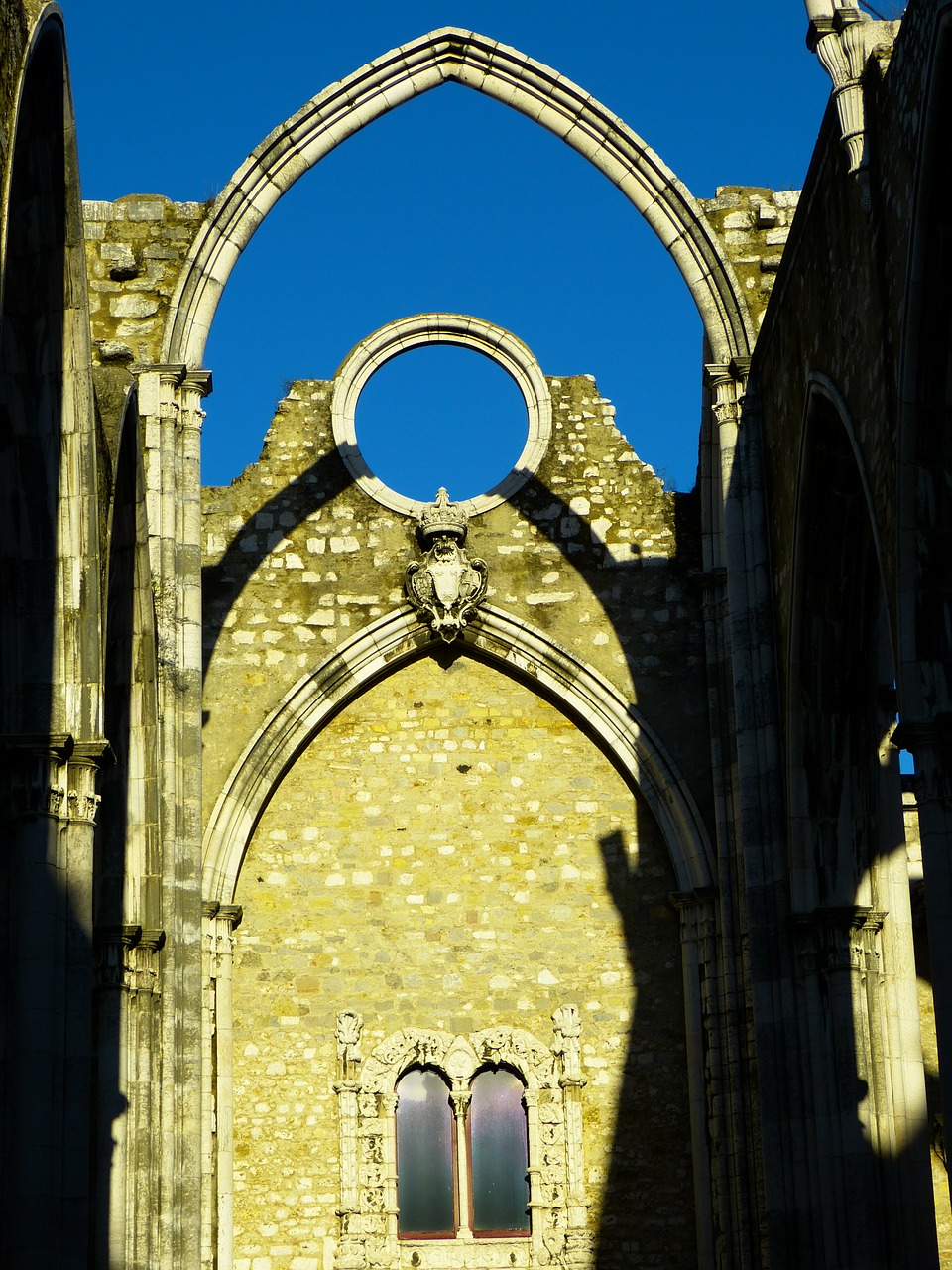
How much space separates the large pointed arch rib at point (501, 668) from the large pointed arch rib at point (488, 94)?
334 cm

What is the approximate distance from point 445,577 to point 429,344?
2104 millimetres

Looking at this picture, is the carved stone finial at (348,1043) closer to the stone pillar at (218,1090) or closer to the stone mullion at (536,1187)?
the stone pillar at (218,1090)

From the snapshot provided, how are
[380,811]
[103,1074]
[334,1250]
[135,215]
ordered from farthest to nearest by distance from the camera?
1. [380,811]
2. [334,1250]
3. [135,215]
4. [103,1074]

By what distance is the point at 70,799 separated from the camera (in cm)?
1034

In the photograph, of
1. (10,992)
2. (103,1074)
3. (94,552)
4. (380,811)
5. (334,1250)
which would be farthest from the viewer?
(380,811)

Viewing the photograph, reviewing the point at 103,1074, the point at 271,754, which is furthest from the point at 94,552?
the point at 271,754

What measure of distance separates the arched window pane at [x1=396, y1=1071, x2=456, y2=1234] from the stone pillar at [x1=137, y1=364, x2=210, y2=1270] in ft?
10.8

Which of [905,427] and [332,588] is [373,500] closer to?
[332,588]

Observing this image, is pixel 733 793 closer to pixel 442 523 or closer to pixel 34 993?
pixel 442 523

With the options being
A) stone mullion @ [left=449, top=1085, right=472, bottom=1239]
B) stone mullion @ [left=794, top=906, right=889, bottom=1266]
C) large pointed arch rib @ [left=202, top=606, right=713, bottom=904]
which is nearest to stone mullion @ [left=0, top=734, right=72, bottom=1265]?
stone mullion @ [left=794, top=906, right=889, bottom=1266]

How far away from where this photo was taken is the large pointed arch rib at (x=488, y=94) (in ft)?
48.0

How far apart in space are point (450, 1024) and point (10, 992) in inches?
272

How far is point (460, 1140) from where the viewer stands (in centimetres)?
1633

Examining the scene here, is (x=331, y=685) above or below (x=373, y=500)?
below
